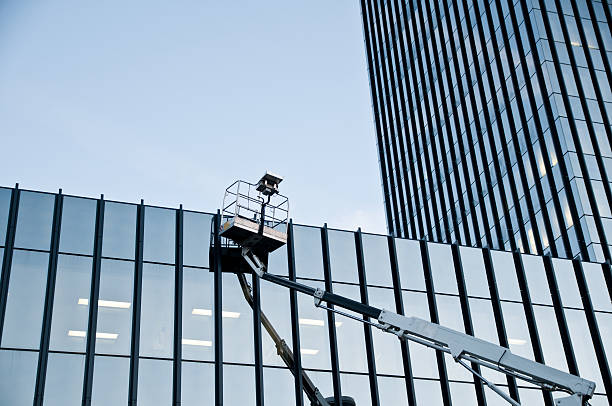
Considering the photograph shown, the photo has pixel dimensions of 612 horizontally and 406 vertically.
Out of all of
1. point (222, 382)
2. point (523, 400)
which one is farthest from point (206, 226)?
point (523, 400)

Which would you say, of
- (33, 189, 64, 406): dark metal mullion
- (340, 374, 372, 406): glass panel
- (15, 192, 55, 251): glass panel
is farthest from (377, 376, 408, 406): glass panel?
(15, 192, 55, 251): glass panel

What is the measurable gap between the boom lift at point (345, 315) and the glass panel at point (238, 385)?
168cm

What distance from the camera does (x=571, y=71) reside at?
60094mm

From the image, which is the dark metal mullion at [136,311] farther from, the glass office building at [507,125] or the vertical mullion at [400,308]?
the glass office building at [507,125]

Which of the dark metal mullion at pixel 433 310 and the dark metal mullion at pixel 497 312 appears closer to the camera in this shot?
the dark metal mullion at pixel 433 310

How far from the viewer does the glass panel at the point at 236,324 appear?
100ft

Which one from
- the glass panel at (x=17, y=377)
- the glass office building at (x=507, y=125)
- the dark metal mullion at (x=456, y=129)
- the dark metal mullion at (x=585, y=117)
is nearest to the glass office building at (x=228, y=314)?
the glass panel at (x=17, y=377)

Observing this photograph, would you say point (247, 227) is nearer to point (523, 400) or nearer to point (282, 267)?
point (282, 267)

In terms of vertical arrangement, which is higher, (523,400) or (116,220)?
(116,220)

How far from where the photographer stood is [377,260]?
3528cm

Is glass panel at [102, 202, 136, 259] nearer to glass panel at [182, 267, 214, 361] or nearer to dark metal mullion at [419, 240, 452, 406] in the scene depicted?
glass panel at [182, 267, 214, 361]

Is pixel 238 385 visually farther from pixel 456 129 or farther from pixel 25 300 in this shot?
pixel 456 129

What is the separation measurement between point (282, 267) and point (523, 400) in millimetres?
11334

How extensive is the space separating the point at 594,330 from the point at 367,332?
10890mm
